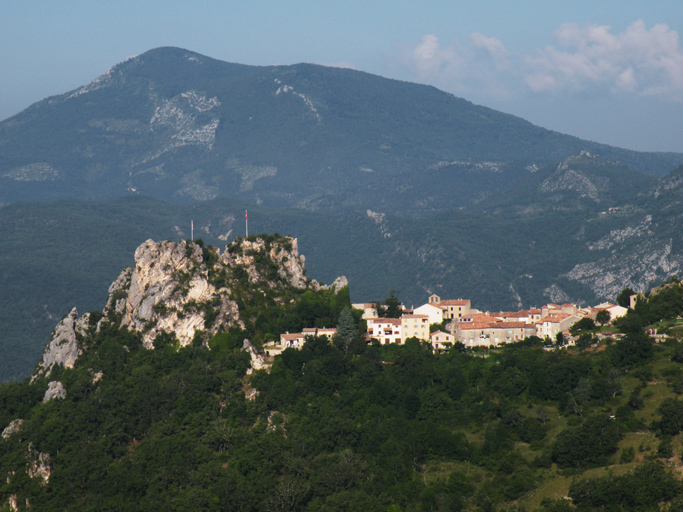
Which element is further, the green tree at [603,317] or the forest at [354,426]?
the green tree at [603,317]

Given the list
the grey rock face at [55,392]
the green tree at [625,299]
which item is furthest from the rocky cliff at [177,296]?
the green tree at [625,299]

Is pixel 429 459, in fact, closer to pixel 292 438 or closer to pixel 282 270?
pixel 292 438

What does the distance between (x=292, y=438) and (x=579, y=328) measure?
4146 centimetres

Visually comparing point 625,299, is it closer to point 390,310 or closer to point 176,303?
point 390,310

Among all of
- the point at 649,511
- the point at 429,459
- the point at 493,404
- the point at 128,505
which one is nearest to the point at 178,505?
the point at 128,505

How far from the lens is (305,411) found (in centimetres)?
12275

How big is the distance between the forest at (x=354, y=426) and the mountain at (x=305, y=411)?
0.21m

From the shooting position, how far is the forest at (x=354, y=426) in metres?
107

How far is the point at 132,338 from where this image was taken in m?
137

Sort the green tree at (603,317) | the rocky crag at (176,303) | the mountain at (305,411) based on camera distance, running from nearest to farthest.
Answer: the mountain at (305,411), the rocky crag at (176,303), the green tree at (603,317)

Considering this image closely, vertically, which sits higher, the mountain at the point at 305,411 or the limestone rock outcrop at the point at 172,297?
the limestone rock outcrop at the point at 172,297

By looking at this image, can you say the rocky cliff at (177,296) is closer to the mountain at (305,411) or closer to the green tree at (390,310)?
the mountain at (305,411)

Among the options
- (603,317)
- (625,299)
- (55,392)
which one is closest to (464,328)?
(603,317)

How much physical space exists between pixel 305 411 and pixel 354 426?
20.7 ft
